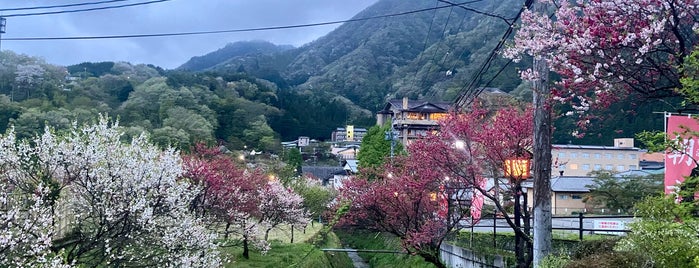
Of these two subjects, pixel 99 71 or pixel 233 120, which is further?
pixel 99 71

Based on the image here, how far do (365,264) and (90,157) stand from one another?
24.1 m

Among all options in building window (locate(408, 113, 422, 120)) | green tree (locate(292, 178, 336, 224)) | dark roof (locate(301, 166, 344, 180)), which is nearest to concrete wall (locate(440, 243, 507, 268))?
green tree (locate(292, 178, 336, 224))

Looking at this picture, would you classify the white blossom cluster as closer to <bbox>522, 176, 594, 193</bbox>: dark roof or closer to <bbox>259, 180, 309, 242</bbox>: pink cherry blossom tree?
<bbox>259, 180, 309, 242</bbox>: pink cherry blossom tree

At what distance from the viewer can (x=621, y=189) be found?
28359 mm

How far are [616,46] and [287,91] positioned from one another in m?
89.6

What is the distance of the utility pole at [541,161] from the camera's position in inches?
271

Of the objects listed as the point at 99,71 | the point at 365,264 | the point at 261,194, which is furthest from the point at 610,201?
the point at 99,71

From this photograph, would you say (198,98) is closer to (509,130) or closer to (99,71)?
(99,71)

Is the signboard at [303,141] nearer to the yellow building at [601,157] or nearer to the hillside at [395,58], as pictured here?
the hillside at [395,58]

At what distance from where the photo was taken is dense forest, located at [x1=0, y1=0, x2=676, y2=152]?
4969 centimetres

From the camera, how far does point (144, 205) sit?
9.48 meters

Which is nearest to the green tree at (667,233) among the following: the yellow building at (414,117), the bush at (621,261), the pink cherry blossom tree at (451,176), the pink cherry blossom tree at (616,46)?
the bush at (621,261)

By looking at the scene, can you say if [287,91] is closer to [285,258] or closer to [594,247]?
[285,258]

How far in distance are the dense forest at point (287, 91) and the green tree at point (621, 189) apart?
18.0 feet
